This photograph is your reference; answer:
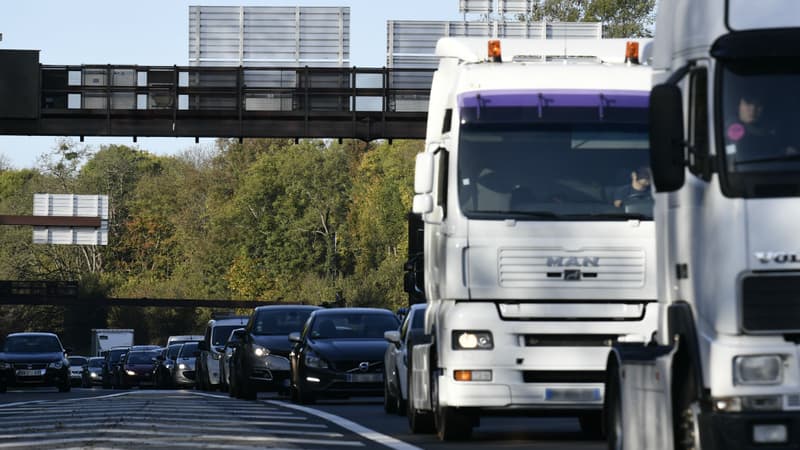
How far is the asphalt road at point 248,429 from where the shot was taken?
17.3 metres

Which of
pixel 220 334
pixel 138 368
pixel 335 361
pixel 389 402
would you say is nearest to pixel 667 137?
pixel 389 402

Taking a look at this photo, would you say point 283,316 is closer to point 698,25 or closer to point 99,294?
point 698,25

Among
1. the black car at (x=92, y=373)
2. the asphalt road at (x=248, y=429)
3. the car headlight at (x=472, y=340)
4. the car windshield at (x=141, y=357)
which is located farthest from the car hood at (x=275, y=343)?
the black car at (x=92, y=373)

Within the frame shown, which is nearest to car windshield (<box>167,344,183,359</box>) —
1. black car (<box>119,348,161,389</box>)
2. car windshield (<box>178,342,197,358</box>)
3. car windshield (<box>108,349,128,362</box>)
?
car windshield (<box>178,342,197,358</box>)

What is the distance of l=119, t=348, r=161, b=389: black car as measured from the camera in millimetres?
71688

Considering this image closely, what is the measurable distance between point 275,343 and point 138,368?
38486 millimetres

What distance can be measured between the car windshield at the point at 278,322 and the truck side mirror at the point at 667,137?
79.2ft

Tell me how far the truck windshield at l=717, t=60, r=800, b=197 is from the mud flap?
7.73 m

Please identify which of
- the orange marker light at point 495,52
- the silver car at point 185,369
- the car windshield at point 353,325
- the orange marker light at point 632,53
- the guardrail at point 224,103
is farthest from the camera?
the silver car at point 185,369

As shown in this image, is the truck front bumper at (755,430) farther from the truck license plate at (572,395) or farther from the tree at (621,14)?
the tree at (621,14)

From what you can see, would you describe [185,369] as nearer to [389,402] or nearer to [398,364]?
[389,402]

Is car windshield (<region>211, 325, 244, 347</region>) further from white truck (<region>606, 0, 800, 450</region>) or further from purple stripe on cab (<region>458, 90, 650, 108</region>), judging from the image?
white truck (<region>606, 0, 800, 450</region>)

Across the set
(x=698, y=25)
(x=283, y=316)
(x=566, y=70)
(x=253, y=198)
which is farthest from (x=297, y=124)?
(x=253, y=198)

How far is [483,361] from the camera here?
55.4 feet
